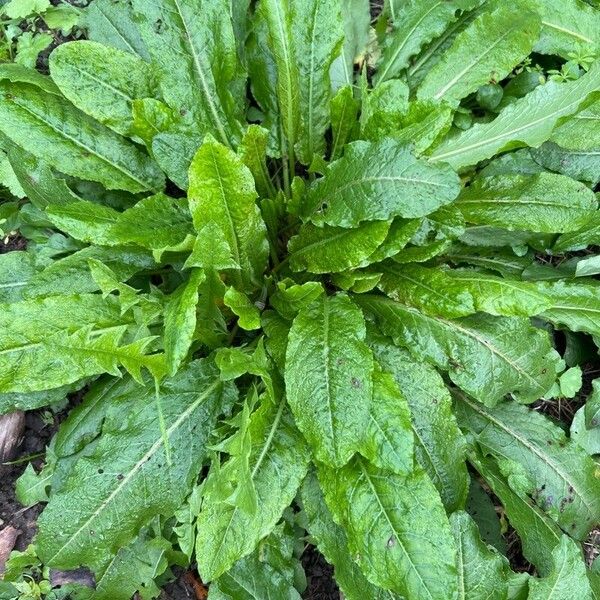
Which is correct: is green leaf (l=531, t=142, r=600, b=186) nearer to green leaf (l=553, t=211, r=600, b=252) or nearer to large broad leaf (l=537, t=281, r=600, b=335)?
green leaf (l=553, t=211, r=600, b=252)

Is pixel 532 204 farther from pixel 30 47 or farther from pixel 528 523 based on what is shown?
pixel 30 47

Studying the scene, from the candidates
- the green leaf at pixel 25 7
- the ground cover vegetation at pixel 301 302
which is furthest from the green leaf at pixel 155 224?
the green leaf at pixel 25 7

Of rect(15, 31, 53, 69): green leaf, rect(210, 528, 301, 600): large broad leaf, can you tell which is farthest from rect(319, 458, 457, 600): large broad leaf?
rect(15, 31, 53, 69): green leaf

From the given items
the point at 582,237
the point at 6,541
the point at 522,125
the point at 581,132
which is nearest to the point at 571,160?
the point at 581,132

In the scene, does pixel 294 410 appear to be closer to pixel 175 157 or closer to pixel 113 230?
pixel 113 230

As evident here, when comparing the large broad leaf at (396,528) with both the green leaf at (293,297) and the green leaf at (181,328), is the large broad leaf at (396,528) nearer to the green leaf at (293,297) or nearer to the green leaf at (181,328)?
the green leaf at (293,297)
